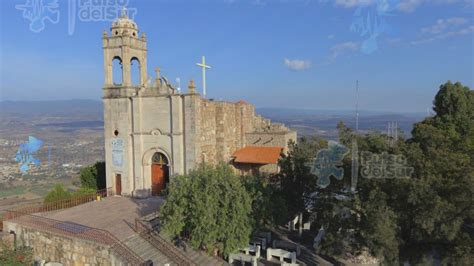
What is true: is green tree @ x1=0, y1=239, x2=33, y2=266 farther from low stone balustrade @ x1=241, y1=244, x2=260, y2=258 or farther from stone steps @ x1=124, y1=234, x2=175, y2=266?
low stone balustrade @ x1=241, y1=244, x2=260, y2=258

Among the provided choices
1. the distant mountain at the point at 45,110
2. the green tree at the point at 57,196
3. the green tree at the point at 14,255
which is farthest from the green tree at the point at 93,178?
the distant mountain at the point at 45,110

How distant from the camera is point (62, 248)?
1633cm

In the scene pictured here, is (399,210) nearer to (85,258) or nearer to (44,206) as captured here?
(85,258)

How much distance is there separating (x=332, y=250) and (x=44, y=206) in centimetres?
1628

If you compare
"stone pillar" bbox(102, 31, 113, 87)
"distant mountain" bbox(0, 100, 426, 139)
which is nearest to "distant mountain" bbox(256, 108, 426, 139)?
"distant mountain" bbox(0, 100, 426, 139)

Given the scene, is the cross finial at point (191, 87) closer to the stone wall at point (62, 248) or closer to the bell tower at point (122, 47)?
the bell tower at point (122, 47)

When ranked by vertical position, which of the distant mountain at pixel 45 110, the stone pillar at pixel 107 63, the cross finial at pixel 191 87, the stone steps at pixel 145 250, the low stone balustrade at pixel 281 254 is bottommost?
the low stone balustrade at pixel 281 254

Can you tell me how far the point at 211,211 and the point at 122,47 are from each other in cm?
1428

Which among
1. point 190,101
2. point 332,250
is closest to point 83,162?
point 190,101

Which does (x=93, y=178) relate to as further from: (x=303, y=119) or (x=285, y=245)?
(x=303, y=119)

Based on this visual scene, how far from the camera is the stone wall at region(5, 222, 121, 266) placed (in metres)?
15.2

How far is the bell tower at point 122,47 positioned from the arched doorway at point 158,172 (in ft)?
16.3

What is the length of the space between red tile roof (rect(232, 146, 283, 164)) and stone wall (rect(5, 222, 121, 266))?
11.2 meters

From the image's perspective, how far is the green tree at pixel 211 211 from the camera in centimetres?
1432
